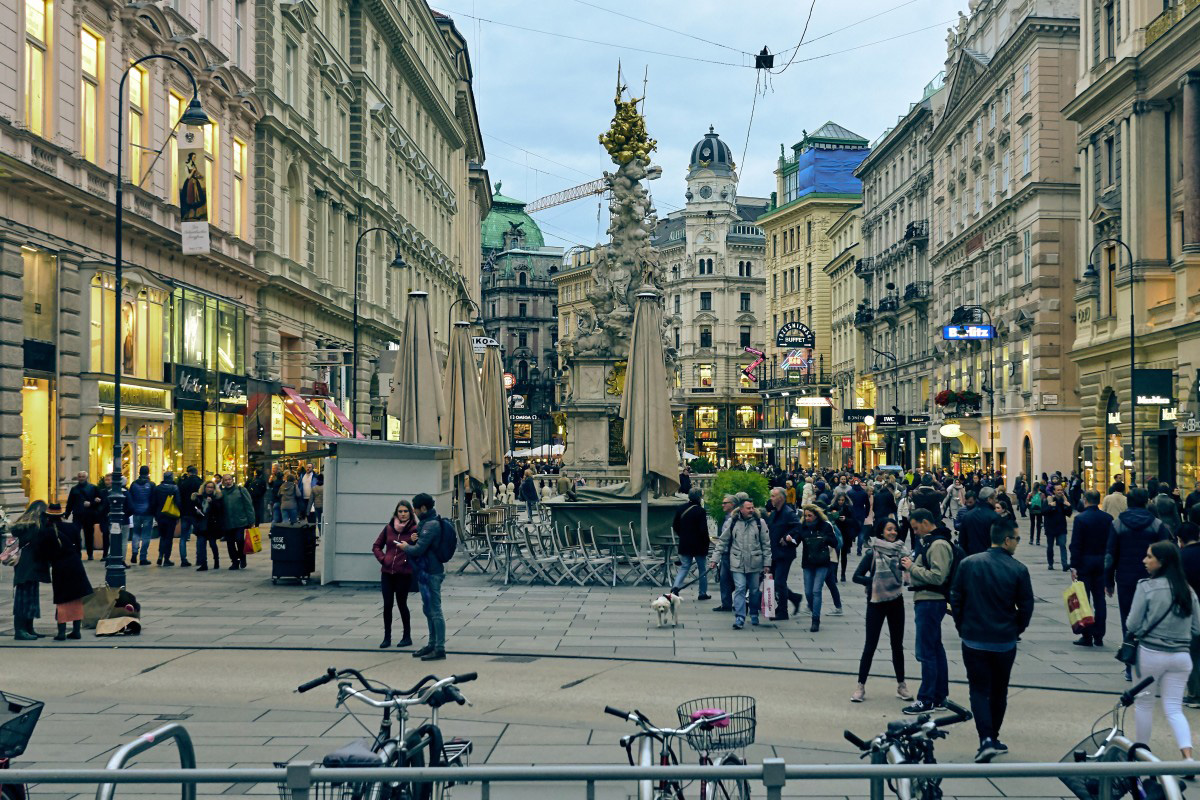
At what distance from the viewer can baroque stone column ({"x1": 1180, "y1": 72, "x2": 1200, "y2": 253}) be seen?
36.6m

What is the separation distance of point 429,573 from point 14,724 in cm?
786

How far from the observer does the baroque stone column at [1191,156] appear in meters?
36.6

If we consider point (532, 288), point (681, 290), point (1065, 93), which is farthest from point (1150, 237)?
point (532, 288)

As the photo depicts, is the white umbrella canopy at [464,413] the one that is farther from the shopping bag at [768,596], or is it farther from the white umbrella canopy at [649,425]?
the shopping bag at [768,596]

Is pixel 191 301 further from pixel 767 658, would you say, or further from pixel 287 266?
pixel 767 658

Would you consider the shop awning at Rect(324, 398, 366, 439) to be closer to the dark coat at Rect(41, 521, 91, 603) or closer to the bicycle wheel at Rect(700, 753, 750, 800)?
the dark coat at Rect(41, 521, 91, 603)

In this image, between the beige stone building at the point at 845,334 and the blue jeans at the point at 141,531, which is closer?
the blue jeans at the point at 141,531

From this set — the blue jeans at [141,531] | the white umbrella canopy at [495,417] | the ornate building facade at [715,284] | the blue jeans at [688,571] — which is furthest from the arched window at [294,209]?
the ornate building facade at [715,284]

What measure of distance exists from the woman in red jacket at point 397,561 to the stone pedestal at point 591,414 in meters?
24.2

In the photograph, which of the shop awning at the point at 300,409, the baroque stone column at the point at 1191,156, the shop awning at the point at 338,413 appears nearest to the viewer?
the baroque stone column at the point at 1191,156

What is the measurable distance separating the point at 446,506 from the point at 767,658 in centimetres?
930

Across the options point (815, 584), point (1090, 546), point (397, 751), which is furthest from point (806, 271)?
point (397, 751)

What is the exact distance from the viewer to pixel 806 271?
11181cm

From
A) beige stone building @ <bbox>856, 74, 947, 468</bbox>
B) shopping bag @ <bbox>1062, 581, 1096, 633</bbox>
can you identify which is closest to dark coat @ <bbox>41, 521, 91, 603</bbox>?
shopping bag @ <bbox>1062, 581, 1096, 633</bbox>
